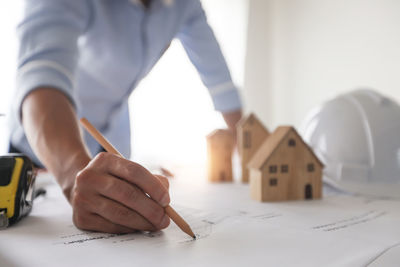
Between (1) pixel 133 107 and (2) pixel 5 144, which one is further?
(1) pixel 133 107

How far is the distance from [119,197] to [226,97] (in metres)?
0.87

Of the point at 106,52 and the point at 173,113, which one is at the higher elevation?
the point at 106,52

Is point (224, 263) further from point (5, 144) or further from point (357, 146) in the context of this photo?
point (5, 144)

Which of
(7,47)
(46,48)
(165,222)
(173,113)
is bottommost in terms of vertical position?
(165,222)

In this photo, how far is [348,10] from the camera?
1.78 metres

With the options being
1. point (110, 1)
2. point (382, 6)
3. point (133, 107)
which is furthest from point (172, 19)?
point (382, 6)

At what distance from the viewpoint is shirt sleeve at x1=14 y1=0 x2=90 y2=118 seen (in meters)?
0.58

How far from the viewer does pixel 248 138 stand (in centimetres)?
81

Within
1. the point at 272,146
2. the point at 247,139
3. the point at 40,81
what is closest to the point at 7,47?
the point at 40,81

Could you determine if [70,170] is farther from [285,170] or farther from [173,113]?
[173,113]

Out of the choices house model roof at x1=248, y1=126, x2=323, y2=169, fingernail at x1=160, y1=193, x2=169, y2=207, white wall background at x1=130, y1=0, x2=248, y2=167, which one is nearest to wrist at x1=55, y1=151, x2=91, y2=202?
fingernail at x1=160, y1=193, x2=169, y2=207

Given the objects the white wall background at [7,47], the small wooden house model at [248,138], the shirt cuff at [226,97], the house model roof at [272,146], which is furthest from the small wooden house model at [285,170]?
the white wall background at [7,47]

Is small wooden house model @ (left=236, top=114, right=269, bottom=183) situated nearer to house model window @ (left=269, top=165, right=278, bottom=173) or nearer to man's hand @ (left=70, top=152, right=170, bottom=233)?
house model window @ (left=269, top=165, right=278, bottom=173)

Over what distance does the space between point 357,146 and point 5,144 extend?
0.77 metres
